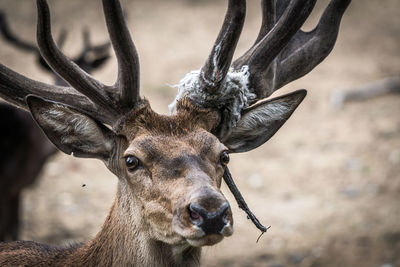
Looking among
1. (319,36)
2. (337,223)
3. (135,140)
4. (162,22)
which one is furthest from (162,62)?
(135,140)

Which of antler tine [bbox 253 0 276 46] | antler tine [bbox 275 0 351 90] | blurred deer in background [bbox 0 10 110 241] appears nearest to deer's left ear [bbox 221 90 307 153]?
antler tine [bbox 275 0 351 90]

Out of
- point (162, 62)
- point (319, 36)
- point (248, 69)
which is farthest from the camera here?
point (162, 62)

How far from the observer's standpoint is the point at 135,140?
10.9ft

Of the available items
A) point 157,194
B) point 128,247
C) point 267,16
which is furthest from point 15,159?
point 157,194

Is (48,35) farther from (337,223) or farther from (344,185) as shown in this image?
(344,185)

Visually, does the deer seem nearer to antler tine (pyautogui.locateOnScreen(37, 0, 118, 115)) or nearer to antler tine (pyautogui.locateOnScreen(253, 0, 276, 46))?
antler tine (pyautogui.locateOnScreen(37, 0, 118, 115))

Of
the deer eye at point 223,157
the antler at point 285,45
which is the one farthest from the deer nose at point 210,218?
the antler at point 285,45

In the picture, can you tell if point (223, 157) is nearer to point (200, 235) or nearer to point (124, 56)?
point (200, 235)

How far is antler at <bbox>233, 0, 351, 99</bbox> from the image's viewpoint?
11.9ft

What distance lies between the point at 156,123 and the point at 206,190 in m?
0.74

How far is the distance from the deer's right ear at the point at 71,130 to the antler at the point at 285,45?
3.46 feet

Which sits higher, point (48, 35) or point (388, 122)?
point (388, 122)

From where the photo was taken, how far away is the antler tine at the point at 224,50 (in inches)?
135

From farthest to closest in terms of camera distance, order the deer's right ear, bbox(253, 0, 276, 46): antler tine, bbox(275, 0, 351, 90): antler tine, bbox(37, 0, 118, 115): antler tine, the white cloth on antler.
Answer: bbox(275, 0, 351, 90): antler tine → bbox(253, 0, 276, 46): antler tine → the white cloth on antler → bbox(37, 0, 118, 115): antler tine → the deer's right ear
